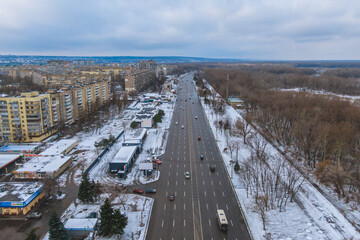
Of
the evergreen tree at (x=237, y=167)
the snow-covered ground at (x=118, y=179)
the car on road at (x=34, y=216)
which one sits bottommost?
the car on road at (x=34, y=216)

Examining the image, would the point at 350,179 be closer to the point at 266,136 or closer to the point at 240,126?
the point at 266,136

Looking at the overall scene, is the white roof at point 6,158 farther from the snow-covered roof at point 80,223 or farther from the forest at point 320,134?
the forest at point 320,134

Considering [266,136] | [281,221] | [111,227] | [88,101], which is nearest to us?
[111,227]

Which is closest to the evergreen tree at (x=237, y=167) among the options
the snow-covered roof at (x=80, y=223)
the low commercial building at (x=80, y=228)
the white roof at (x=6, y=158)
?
the snow-covered roof at (x=80, y=223)

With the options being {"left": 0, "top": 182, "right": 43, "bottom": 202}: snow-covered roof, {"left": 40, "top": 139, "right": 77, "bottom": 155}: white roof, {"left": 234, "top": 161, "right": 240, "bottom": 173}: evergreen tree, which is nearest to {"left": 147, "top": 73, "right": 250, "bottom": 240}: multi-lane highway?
{"left": 234, "top": 161, "right": 240, "bottom": 173}: evergreen tree

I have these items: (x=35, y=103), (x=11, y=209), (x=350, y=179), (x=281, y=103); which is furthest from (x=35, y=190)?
(x=281, y=103)

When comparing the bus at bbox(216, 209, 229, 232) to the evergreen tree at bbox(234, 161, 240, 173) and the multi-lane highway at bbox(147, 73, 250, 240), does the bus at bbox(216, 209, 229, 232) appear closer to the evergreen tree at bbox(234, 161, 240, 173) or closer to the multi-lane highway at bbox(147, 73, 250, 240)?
the multi-lane highway at bbox(147, 73, 250, 240)

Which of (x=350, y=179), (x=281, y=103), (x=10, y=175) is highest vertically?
(x=281, y=103)
